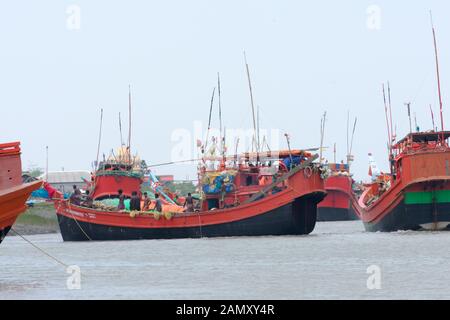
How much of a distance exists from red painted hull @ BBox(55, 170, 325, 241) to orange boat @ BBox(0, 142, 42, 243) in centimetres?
2031

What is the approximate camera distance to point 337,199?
89.2 m

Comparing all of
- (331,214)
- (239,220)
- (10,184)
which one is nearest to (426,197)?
(239,220)

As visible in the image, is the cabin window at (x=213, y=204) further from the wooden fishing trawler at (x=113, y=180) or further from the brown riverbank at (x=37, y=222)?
the brown riverbank at (x=37, y=222)

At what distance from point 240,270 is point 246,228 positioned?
16.6 metres

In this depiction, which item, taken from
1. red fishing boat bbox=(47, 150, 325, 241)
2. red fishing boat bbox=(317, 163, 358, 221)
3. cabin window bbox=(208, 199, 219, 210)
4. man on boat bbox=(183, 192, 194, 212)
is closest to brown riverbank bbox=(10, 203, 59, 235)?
red fishing boat bbox=(317, 163, 358, 221)

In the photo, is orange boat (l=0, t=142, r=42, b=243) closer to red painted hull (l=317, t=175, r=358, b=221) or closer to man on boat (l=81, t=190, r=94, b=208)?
man on boat (l=81, t=190, r=94, b=208)

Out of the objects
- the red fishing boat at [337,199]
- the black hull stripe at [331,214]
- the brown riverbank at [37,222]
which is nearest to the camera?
the brown riverbank at [37,222]

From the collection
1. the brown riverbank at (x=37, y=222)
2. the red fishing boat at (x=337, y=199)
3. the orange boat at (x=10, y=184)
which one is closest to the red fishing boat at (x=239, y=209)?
the orange boat at (x=10, y=184)

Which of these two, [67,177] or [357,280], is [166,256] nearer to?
[357,280]

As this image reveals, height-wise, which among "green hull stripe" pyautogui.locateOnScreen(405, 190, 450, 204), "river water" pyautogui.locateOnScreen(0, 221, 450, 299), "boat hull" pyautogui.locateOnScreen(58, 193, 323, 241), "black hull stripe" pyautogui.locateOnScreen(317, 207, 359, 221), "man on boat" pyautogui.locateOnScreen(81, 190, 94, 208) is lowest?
"river water" pyautogui.locateOnScreen(0, 221, 450, 299)

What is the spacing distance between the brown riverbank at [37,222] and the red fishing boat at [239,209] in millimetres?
24356

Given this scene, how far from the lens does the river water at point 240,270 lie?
82.8 feet

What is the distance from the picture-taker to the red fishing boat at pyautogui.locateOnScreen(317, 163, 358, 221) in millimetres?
86750

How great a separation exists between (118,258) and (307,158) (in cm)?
1324
